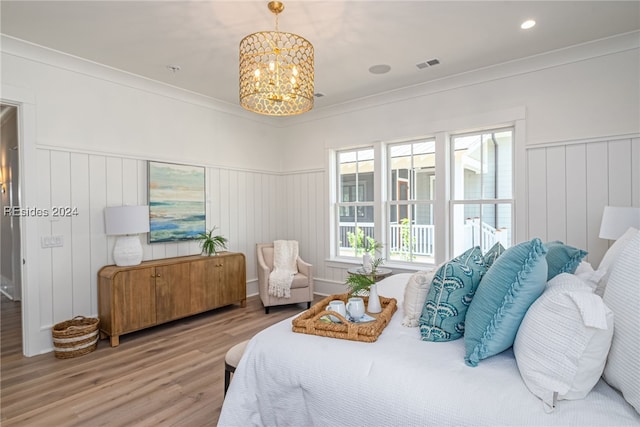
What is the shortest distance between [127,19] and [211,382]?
295 cm

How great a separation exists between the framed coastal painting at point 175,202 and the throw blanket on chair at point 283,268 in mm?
1071

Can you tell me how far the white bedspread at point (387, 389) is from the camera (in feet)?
3.79

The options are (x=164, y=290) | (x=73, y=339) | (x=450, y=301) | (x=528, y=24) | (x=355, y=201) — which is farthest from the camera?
(x=355, y=201)

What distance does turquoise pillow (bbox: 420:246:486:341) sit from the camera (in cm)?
165

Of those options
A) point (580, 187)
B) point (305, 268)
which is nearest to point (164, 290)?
point (305, 268)

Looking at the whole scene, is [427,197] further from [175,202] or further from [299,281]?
[175,202]

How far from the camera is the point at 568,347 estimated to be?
3.87 ft

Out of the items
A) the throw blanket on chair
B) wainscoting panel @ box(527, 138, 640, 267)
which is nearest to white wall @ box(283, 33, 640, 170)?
wainscoting panel @ box(527, 138, 640, 267)

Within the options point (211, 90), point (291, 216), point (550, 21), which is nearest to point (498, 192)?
point (550, 21)

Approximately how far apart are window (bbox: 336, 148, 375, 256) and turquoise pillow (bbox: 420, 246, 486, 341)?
10.2 feet

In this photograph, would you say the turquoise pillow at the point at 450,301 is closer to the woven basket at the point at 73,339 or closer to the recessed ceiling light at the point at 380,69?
the recessed ceiling light at the point at 380,69

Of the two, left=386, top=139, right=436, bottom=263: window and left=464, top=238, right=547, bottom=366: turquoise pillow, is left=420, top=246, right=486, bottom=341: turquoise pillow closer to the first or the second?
left=464, top=238, right=547, bottom=366: turquoise pillow

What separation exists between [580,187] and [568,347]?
2806 mm

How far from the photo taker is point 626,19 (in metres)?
2.82
